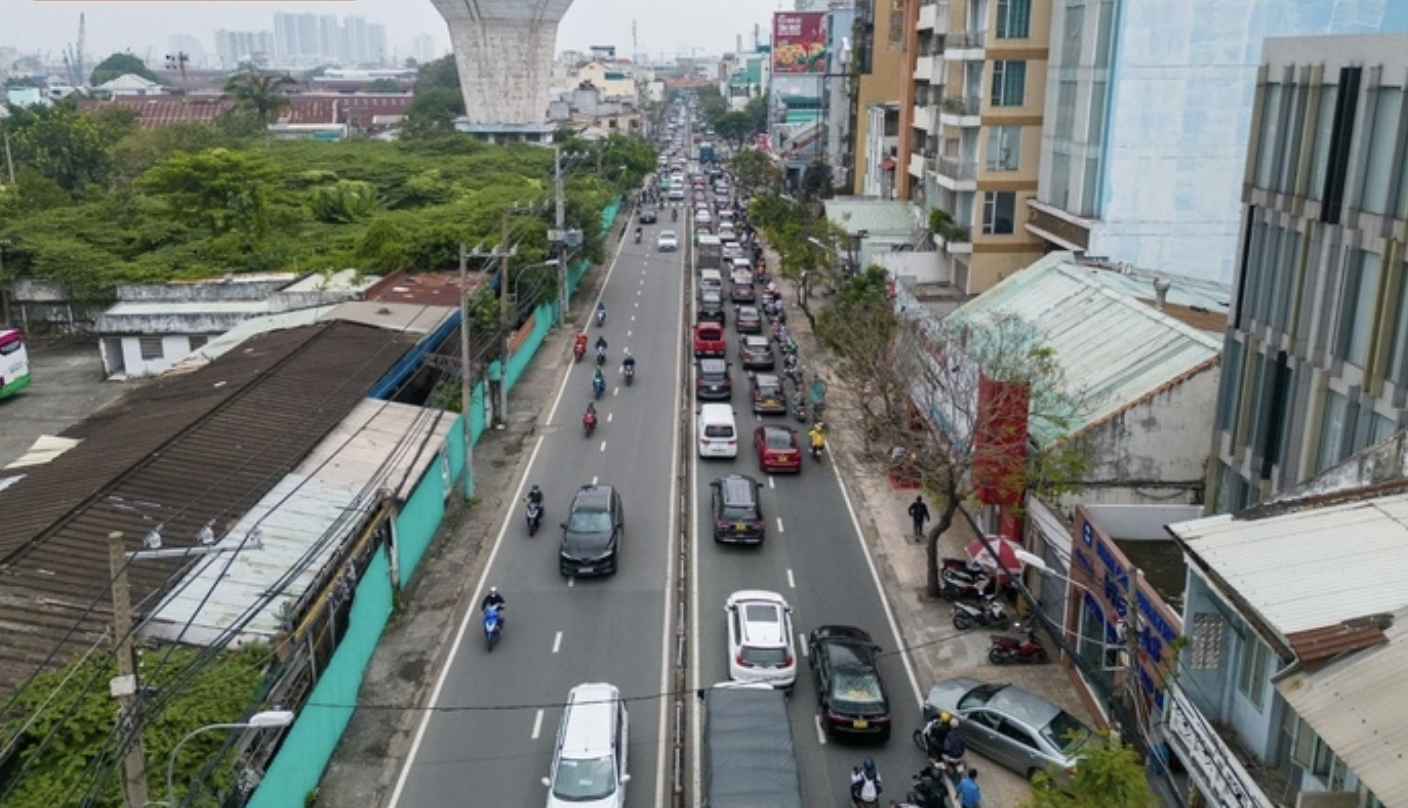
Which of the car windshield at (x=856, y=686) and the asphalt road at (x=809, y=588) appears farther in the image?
the car windshield at (x=856, y=686)

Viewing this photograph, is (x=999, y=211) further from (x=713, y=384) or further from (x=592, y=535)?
(x=592, y=535)

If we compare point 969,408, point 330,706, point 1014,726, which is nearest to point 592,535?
point 330,706

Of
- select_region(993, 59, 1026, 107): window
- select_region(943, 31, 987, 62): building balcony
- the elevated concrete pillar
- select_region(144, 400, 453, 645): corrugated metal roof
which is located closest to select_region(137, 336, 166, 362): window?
select_region(144, 400, 453, 645): corrugated metal roof

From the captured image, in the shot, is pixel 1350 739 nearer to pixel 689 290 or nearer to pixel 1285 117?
pixel 1285 117

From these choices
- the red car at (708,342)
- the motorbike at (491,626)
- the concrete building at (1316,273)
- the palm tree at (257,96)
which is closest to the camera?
the concrete building at (1316,273)

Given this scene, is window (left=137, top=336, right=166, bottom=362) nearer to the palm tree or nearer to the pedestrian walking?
the pedestrian walking

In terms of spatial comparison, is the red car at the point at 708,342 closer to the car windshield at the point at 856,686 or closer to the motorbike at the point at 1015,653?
the motorbike at the point at 1015,653

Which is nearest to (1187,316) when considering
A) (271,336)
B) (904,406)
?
(904,406)

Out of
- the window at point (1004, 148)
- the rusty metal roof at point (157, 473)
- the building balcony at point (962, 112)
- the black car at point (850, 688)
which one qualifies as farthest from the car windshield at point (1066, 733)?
the building balcony at point (962, 112)
